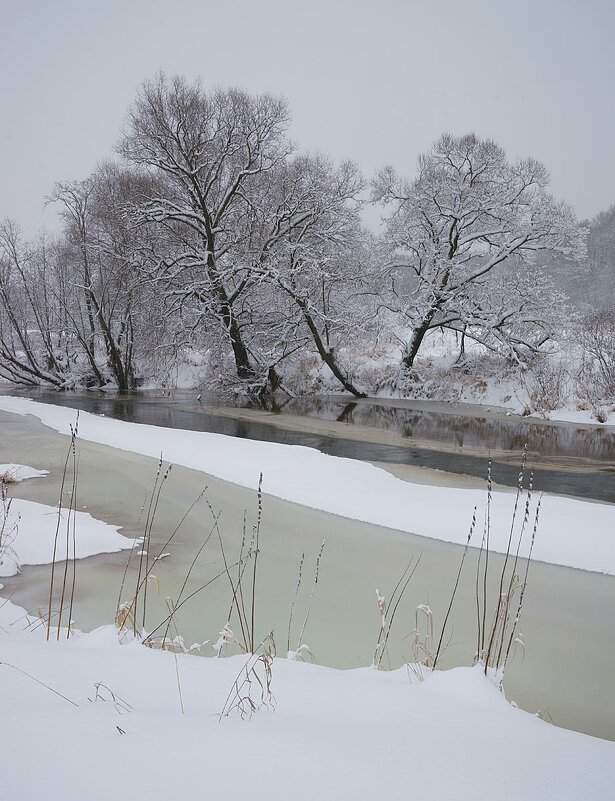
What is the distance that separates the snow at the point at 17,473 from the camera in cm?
708

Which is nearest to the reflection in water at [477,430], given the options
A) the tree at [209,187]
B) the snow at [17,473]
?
the tree at [209,187]

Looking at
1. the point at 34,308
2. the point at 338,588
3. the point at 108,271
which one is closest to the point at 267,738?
the point at 338,588

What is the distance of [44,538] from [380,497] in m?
3.92

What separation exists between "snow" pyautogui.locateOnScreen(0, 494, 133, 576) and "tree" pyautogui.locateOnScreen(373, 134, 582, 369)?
54.4ft

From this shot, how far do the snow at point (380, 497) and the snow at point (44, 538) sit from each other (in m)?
2.54

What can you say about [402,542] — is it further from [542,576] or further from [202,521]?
[202,521]

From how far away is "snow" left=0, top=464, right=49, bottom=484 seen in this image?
23.2 ft

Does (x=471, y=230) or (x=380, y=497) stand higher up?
(x=471, y=230)

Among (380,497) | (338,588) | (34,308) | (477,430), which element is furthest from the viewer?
(34,308)

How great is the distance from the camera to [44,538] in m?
5.05

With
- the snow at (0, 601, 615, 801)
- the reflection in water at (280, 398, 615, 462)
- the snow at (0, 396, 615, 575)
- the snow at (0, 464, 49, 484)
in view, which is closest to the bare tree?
the reflection in water at (280, 398, 615, 462)

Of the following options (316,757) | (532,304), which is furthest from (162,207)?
(316,757)

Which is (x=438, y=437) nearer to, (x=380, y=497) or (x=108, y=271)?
(x=380, y=497)

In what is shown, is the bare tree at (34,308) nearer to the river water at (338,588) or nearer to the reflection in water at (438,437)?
the reflection in water at (438,437)
